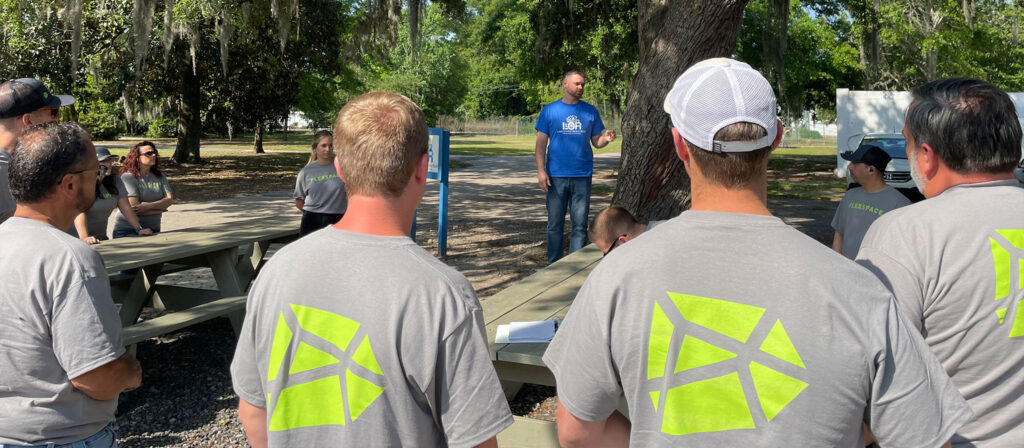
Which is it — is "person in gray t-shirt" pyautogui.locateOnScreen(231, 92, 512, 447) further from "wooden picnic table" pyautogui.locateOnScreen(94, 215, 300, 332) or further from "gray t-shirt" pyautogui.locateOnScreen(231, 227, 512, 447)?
"wooden picnic table" pyautogui.locateOnScreen(94, 215, 300, 332)

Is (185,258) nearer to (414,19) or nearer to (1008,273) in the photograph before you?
(414,19)

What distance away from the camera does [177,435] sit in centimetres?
434

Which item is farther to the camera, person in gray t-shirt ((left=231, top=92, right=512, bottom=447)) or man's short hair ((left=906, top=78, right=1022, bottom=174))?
man's short hair ((left=906, top=78, right=1022, bottom=174))

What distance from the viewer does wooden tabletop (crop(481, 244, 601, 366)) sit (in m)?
3.26

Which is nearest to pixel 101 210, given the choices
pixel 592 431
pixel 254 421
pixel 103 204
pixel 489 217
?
pixel 103 204

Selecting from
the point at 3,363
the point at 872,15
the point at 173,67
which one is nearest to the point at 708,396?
the point at 3,363

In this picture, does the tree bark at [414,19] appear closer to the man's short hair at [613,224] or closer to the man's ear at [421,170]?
the man's short hair at [613,224]

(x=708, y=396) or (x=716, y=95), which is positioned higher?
(x=716, y=95)

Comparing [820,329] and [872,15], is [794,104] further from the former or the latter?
[820,329]

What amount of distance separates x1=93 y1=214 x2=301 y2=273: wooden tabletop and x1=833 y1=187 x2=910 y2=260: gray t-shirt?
4.28 meters

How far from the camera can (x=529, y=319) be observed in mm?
3703

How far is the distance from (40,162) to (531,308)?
7.49 feet

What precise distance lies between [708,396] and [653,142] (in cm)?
571

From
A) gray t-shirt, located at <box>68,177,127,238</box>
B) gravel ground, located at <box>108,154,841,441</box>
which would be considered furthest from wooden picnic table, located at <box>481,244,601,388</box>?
gray t-shirt, located at <box>68,177,127,238</box>
